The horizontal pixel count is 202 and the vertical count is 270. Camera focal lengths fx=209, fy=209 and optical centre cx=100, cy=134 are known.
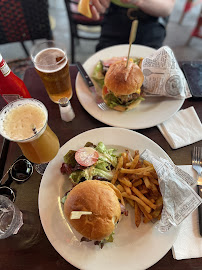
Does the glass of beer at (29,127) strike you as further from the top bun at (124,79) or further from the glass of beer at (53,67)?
the top bun at (124,79)

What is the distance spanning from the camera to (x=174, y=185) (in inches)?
44.1

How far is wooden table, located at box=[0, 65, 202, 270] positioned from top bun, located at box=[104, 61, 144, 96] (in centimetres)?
29

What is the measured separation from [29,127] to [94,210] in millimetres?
563

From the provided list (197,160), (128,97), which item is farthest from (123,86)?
(197,160)

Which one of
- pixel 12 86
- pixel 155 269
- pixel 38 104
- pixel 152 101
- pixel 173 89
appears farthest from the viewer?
pixel 152 101

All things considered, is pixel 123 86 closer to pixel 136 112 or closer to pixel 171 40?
pixel 136 112

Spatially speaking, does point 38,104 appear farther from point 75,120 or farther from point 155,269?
point 155,269

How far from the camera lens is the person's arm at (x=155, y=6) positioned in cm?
201

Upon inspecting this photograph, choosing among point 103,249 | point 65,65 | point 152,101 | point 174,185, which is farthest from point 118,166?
point 65,65

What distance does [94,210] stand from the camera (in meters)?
1.02

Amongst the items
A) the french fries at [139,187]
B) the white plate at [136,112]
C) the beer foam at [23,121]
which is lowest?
the french fries at [139,187]

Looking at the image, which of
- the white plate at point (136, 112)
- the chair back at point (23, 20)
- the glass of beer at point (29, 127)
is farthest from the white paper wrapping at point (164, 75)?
the chair back at point (23, 20)

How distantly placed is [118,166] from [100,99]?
0.61 m

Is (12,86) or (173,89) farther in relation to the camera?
(173,89)
